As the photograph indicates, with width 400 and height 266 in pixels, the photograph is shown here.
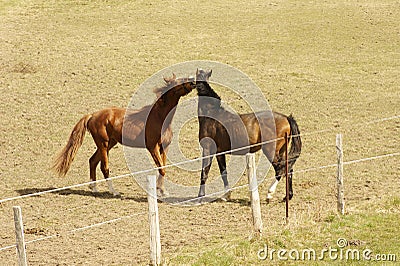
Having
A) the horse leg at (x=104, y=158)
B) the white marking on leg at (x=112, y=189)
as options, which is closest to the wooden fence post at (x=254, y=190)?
the white marking on leg at (x=112, y=189)

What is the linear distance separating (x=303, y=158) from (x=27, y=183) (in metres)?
5.70

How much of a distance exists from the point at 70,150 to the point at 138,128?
4.58ft

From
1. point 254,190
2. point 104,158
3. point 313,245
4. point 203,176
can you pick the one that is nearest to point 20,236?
point 254,190

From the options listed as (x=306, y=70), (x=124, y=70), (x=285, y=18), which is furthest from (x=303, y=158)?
(x=285, y=18)

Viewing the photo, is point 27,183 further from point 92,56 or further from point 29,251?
point 92,56

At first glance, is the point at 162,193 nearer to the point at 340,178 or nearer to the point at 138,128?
the point at 138,128

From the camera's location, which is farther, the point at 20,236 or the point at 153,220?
the point at 153,220

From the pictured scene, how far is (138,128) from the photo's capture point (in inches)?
457

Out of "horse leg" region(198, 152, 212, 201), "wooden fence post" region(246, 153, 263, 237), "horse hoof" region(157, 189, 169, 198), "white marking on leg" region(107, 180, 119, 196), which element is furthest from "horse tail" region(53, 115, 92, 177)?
"wooden fence post" region(246, 153, 263, 237)

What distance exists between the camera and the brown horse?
11.4 metres

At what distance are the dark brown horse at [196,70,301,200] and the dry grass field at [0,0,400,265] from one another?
739 mm

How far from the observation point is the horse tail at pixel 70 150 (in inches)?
468

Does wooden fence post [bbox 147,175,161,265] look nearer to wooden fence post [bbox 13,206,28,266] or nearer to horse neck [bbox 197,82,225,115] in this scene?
wooden fence post [bbox 13,206,28,266]

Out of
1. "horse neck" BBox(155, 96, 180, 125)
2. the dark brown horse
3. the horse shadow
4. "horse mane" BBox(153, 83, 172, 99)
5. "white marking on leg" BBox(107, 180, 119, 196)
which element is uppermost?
"horse mane" BBox(153, 83, 172, 99)
